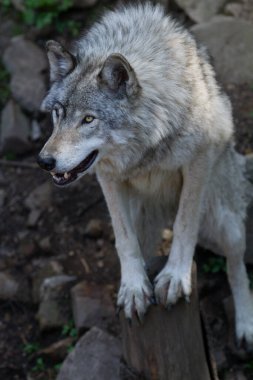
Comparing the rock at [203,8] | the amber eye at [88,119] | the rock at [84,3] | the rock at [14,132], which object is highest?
the rock at [203,8]

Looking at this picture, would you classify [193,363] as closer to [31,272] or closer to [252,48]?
[31,272]

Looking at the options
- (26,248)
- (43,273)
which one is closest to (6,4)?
(26,248)

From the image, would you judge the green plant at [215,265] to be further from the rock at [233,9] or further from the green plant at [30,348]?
the rock at [233,9]

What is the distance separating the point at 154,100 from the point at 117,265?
100 inches

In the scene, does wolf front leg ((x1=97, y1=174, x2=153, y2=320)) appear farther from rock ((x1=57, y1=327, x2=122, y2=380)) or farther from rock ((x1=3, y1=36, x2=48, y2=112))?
rock ((x1=3, y1=36, x2=48, y2=112))

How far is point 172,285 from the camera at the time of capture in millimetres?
4461

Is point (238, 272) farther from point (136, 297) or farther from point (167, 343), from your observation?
point (167, 343)

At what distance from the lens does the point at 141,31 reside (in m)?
4.68

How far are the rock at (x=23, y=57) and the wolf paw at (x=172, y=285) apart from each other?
163 inches

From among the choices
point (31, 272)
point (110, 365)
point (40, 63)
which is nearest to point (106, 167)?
point (110, 365)

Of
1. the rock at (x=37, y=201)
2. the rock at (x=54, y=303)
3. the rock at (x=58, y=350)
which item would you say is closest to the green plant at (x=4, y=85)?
the rock at (x=37, y=201)

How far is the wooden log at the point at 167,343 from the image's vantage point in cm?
428

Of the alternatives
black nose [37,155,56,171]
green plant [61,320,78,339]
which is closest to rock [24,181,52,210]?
green plant [61,320,78,339]

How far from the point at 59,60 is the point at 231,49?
3.42 metres
